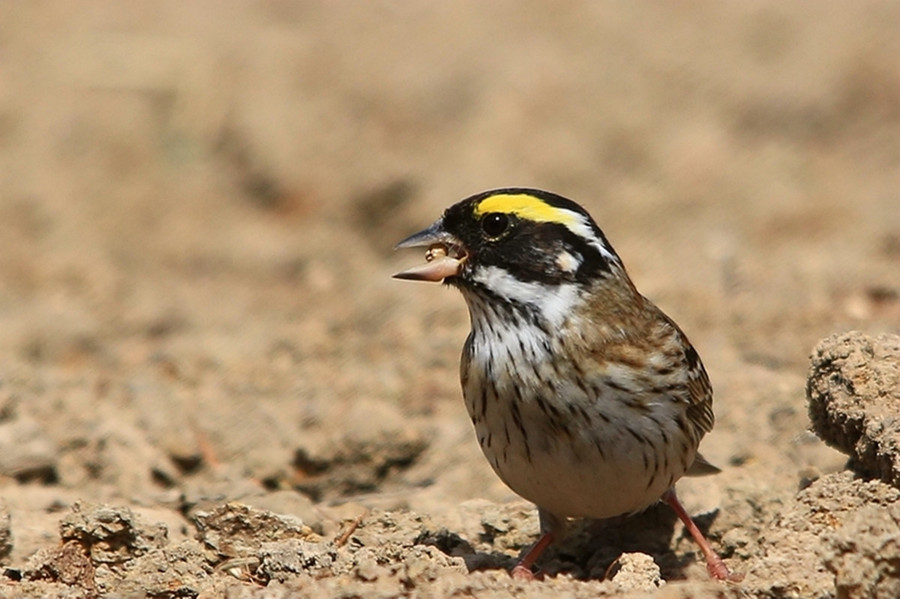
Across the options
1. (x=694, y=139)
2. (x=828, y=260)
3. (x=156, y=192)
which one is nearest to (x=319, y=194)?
(x=156, y=192)

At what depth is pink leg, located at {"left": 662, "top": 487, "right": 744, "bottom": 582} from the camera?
5.60m

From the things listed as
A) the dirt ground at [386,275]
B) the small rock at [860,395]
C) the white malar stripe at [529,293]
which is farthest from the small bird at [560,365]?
the small rock at [860,395]

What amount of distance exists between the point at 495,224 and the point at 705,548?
145cm

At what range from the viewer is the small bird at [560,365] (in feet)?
17.7

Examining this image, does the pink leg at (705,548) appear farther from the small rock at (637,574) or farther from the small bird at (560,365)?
the small rock at (637,574)

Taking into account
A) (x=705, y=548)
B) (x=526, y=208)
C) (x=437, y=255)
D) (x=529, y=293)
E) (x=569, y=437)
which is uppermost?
(x=526, y=208)

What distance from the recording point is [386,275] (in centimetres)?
1006

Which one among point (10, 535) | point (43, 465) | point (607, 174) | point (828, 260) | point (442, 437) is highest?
point (607, 174)

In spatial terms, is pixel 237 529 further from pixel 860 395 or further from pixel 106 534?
pixel 860 395

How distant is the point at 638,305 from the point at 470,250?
700 millimetres

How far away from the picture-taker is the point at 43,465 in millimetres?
6828

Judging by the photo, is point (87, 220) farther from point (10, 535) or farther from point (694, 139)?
point (10, 535)

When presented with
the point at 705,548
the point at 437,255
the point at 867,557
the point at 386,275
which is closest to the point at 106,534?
the point at 437,255

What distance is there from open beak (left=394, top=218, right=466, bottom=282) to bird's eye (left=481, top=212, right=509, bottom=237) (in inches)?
4.7
